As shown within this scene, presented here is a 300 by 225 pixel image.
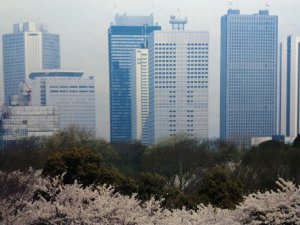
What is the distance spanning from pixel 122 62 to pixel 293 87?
26.8 meters

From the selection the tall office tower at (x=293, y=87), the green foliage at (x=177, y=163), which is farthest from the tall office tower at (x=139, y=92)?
the green foliage at (x=177, y=163)

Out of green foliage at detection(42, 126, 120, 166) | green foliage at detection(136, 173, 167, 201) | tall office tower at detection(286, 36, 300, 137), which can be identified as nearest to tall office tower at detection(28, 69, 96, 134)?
tall office tower at detection(286, 36, 300, 137)

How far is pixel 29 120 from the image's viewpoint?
49.7 meters

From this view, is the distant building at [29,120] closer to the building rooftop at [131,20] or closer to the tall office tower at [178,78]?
the tall office tower at [178,78]

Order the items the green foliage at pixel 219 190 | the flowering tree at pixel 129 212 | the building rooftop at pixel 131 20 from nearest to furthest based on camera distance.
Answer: the flowering tree at pixel 129 212
the green foliage at pixel 219 190
the building rooftop at pixel 131 20

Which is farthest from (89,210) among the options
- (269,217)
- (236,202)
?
(236,202)

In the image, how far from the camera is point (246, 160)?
1460cm

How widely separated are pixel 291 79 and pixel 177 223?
64.4 metres

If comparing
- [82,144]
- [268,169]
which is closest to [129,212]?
[268,169]

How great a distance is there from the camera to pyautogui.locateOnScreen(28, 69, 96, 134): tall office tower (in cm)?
6159

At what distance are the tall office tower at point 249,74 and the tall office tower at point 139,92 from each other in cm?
1096

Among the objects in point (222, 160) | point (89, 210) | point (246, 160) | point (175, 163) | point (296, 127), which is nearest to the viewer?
point (89, 210)

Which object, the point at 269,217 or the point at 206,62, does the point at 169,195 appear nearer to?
the point at 269,217

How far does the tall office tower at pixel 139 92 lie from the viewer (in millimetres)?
63469
